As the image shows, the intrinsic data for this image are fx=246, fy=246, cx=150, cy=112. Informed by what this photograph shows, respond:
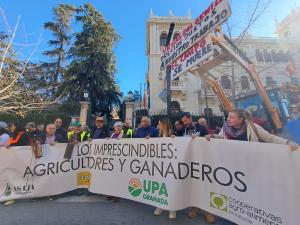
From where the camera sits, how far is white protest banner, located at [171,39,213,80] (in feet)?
14.9

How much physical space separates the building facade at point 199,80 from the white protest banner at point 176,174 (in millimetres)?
20569

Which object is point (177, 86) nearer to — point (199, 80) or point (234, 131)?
point (199, 80)

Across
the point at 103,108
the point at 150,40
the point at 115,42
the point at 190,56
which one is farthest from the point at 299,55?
the point at 190,56

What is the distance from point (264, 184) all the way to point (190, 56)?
2.87 meters

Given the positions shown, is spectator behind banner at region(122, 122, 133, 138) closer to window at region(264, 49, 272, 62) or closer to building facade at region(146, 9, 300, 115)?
building facade at region(146, 9, 300, 115)

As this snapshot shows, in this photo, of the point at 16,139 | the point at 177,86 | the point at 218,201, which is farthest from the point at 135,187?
the point at 177,86

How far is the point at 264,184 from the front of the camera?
2.97 metres

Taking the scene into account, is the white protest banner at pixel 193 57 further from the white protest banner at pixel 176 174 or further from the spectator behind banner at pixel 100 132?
the spectator behind banner at pixel 100 132

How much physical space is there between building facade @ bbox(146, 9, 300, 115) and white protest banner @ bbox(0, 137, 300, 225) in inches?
810

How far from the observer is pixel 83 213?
13.7 ft

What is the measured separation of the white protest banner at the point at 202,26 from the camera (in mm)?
4305

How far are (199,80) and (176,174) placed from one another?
2463cm

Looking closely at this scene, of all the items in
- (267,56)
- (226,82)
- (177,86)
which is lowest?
(177,86)

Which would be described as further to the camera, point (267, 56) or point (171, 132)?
point (267, 56)
